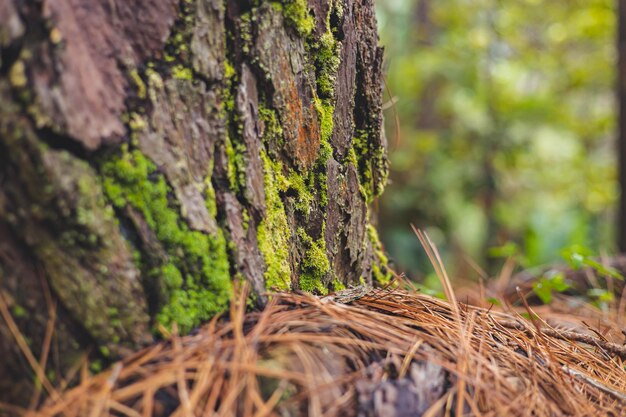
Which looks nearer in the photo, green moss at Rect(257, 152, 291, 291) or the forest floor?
the forest floor

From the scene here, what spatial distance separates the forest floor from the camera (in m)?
0.84

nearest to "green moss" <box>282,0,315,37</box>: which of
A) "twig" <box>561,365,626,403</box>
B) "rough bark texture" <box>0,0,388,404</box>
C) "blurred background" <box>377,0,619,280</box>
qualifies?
"rough bark texture" <box>0,0,388,404</box>

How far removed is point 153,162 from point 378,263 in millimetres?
917

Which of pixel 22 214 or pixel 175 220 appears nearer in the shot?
pixel 22 214

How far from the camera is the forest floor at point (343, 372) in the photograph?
0.84m

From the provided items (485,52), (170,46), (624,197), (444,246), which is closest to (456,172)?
(444,246)

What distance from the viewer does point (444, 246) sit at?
6277 millimetres

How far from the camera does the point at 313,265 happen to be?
49.9 inches

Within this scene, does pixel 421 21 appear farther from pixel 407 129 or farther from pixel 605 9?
pixel 605 9

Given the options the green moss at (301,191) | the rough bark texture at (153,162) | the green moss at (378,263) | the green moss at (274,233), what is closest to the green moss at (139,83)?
the rough bark texture at (153,162)

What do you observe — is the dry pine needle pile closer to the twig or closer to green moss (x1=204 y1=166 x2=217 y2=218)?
the twig

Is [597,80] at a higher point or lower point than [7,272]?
higher

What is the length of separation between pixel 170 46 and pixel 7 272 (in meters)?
0.52

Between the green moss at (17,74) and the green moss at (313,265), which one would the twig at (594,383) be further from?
the green moss at (17,74)
